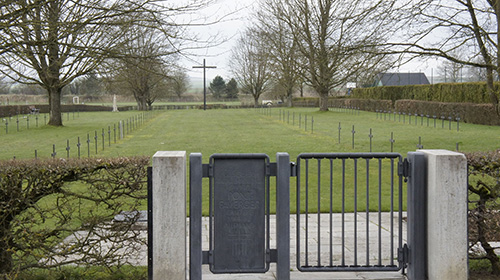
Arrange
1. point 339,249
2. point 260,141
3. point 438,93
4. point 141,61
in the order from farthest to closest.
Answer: point 438,93
point 260,141
point 141,61
point 339,249

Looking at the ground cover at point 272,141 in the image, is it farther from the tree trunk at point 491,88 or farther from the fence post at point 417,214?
the fence post at point 417,214

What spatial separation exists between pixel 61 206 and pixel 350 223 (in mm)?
4438

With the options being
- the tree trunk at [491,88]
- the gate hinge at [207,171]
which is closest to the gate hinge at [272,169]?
the gate hinge at [207,171]

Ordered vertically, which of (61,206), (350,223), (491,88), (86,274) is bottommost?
(350,223)

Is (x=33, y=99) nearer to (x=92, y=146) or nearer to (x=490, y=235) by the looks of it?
(x=92, y=146)

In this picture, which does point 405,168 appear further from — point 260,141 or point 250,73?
point 250,73

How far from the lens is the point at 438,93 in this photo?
40.4m

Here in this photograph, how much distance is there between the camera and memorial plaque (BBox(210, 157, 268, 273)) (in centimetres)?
511

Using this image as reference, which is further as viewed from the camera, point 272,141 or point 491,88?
point 272,141

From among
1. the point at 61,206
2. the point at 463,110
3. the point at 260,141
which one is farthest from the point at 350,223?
the point at 463,110

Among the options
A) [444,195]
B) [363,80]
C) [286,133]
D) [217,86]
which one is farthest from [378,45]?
[217,86]

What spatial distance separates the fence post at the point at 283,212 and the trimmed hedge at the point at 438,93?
70.2 ft

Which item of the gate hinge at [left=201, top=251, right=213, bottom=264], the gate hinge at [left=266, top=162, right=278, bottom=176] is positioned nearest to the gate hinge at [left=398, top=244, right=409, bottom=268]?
the gate hinge at [left=266, top=162, right=278, bottom=176]

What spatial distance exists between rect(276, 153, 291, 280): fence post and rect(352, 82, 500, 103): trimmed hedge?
842 inches
